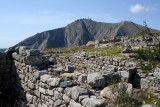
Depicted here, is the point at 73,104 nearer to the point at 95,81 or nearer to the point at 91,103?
the point at 91,103

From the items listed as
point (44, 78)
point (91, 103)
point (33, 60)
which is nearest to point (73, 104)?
point (91, 103)

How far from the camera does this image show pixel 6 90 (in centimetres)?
785

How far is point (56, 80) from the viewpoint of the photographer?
5.18 meters

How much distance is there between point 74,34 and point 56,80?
294ft

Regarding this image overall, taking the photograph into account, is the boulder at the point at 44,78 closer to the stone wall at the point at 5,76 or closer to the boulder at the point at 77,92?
the boulder at the point at 77,92

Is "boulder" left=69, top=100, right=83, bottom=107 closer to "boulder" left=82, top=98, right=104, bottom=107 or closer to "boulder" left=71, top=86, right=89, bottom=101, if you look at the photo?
"boulder" left=71, top=86, right=89, bottom=101

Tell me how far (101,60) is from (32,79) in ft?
18.0

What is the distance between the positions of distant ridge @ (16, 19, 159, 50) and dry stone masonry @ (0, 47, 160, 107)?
238ft

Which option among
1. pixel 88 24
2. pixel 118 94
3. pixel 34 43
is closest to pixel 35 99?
pixel 118 94

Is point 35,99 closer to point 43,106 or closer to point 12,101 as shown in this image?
point 43,106

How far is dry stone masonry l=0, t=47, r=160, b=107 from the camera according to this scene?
14.8 ft

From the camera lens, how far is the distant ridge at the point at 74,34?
83.9 meters

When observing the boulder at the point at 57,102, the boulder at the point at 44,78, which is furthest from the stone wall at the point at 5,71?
the boulder at the point at 57,102

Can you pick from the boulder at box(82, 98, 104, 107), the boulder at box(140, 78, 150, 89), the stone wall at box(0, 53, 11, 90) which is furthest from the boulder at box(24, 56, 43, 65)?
the boulder at box(140, 78, 150, 89)
